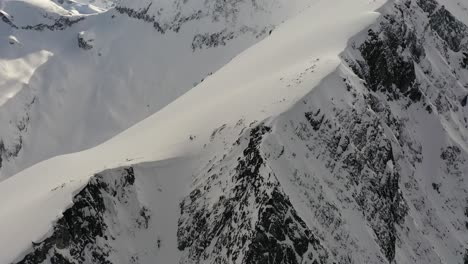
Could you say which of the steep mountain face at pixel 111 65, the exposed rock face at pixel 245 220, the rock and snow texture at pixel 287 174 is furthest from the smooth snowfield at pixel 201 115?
the steep mountain face at pixel 111 65

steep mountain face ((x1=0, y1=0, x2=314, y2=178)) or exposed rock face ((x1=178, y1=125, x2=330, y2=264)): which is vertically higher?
exposed rock face ((x1=178, y1=125, x2=330, y2=264))

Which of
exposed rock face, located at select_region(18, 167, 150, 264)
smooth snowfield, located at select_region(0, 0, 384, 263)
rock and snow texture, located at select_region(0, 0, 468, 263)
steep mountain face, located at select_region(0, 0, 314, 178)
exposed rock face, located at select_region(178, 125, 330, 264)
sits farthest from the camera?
steep mountain face, located at select_region(0, 0, 314, 178)

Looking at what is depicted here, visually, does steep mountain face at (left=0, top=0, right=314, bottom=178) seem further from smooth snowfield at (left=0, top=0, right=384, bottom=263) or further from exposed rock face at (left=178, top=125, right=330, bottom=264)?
exposed rock face at (left=178, top=125, right=330, bottom=264)

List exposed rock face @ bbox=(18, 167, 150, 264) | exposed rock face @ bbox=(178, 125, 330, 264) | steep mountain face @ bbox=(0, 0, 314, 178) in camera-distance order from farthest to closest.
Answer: steep mountain face @ bbox=(0, 0, 314, 178)
exposed rock face @ bbox=(18, 167, 150, 264)
exposed rock face @ bbox=(178, 125, 330, 264)

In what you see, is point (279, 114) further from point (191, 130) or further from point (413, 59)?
point (413, 59)

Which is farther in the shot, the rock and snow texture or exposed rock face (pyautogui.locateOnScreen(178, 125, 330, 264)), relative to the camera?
the rock and snow texture

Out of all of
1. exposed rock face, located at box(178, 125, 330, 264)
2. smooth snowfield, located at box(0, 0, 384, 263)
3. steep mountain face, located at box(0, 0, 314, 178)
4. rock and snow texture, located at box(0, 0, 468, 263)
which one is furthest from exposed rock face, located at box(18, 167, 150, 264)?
steep mountain face, located at box(0, 0, 314, 178)

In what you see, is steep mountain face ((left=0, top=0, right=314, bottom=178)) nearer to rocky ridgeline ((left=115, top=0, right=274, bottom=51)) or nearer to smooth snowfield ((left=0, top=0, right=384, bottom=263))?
rocky ridgeline ((left=115, top=0, right=274, bottom=51))

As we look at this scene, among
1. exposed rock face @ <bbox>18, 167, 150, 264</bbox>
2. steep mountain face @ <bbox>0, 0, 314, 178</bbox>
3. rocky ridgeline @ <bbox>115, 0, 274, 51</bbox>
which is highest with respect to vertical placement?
exposed rock face @ <bbox>18, 167, 150, 264</bbox>

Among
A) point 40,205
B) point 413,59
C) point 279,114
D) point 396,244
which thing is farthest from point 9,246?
point 413,59
